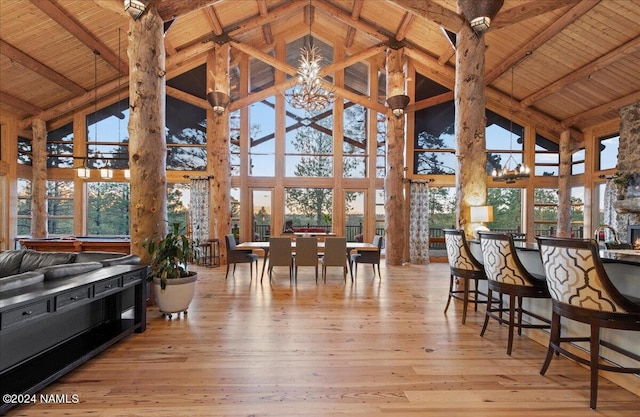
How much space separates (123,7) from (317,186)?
18.1 feet

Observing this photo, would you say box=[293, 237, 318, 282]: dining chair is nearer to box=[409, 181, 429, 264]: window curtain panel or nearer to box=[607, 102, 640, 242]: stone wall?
box=[409, 181, 429, 264]: window curtain panel

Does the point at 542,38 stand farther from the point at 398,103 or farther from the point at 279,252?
the point at 279,252

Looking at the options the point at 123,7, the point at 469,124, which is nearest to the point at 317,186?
the point at 469,124

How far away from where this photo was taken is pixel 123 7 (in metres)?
3.94

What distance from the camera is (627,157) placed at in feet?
20.5

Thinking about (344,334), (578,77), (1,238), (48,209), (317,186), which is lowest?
(344,334)

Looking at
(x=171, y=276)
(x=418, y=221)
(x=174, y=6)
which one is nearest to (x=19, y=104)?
(x=174, y=6)

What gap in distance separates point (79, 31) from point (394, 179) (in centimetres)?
688

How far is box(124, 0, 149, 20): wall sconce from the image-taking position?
141 inches

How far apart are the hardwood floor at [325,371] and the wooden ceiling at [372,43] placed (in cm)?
405

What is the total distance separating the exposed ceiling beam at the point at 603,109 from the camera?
601 centimetres

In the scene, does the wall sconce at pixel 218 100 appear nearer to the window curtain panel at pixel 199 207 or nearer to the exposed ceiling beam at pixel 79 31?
the window curtain panel at pixel 199 207

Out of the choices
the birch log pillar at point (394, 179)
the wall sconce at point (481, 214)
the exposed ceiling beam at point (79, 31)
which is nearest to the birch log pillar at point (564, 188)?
the birch log pillar at point (394, 179)

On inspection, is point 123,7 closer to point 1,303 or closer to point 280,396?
point 1,303
